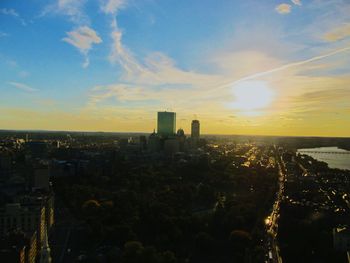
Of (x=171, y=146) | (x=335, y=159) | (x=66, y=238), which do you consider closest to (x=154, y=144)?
(x=171, y=146)

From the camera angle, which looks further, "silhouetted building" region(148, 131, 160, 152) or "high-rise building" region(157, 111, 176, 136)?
"high-rise building" region(157, 111, 176, 136)

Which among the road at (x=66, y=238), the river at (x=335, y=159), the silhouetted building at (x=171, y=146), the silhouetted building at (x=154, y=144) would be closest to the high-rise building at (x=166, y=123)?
the silhouetted building at (x=154, y=144)

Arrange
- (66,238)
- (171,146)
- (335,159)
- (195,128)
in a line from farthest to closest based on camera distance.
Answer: (195,128) < (335,159) < (171,146) < (66,238)

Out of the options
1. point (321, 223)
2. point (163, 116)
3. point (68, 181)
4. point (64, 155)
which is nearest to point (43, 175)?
point (68, 181)

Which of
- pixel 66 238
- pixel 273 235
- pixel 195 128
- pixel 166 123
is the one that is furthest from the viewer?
pixel 195 128

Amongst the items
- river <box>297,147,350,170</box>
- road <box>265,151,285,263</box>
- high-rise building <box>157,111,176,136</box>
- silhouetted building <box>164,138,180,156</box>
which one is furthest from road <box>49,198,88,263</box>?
high-rise building <box>157,111,176,136</box>

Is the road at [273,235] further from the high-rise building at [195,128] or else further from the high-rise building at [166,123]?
the high-rise building at [195,128]

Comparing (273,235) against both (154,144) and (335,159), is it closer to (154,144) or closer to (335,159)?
(154,144)

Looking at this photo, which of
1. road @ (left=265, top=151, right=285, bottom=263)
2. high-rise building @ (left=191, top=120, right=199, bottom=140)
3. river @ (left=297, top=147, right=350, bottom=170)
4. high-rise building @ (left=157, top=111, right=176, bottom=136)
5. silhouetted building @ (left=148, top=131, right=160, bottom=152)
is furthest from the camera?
high-rise building @ (left=191, top=120, right=199, bottom=140)

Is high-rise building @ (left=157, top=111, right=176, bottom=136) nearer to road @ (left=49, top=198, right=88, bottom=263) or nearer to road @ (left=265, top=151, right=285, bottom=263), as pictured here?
road @ (left=265, top=151, right=285, bottom=263)
